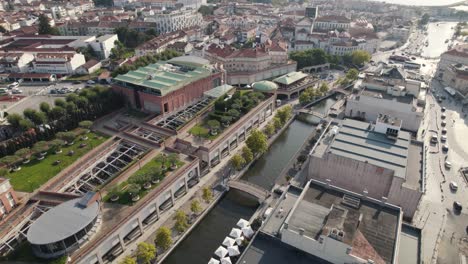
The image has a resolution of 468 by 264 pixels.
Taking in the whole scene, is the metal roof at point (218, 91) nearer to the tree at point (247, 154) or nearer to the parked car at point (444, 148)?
the tree at point (247, 154)

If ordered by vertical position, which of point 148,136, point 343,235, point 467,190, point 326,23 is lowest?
point 467,190

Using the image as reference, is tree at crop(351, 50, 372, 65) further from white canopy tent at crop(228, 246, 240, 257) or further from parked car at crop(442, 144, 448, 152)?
white canopy tent at crop(228, 246, 240, 257)

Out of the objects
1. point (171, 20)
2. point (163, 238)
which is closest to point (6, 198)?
point (163, 238)

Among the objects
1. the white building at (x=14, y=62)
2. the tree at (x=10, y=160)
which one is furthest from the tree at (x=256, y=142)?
the white building at (x=14, y=62)

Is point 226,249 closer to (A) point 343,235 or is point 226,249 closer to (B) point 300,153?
(A) point 343,235

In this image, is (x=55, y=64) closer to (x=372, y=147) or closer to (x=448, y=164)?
(x=372, y=147)

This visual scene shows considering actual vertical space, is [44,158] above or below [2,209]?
above

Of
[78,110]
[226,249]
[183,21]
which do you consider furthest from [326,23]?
[226,249]
